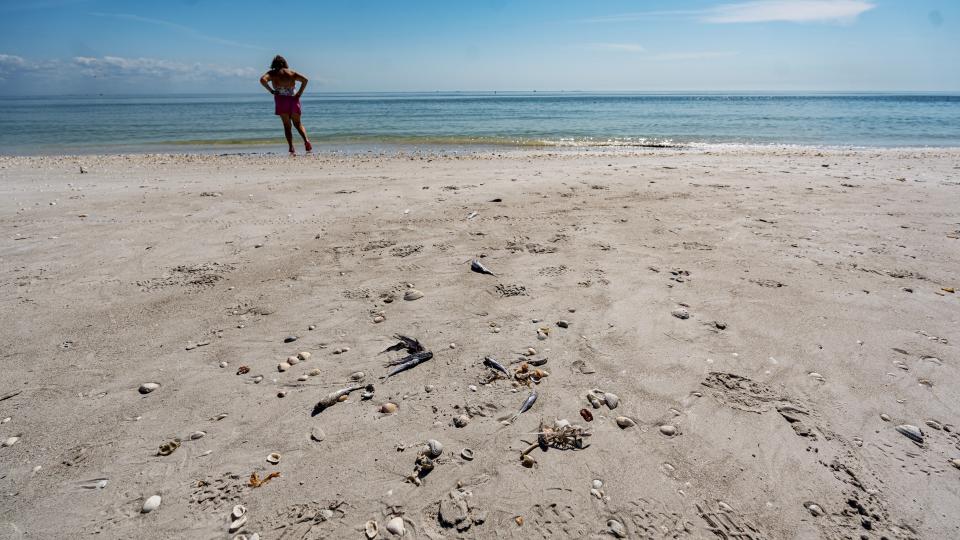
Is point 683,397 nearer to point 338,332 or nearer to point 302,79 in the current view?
point 338,332

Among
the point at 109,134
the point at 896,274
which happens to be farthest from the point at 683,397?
the point at 109,134

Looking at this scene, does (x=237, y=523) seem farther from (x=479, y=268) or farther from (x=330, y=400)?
(x=479, y=268)

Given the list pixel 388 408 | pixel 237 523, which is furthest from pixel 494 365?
pixel 237 523

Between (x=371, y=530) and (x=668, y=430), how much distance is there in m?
1.73

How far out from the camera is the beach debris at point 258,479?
2396mm

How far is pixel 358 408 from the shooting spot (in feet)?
9.70

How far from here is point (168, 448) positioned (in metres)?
2.63

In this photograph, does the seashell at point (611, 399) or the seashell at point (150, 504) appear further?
the seashell at point (611, 399)

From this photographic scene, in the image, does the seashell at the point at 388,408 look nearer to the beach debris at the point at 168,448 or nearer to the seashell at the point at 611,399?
the beach debris at the point at 168,448

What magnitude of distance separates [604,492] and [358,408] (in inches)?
61.0

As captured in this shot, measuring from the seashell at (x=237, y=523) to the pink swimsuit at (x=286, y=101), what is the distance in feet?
37.0

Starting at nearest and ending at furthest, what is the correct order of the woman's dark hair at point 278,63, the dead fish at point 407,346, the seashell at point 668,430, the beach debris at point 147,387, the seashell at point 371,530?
the seashell at point 371,530
the seashell at point 668,430
the beach debris at point 147,387
the dead fish at point 407,346
the woman's dark hair at point 278,63

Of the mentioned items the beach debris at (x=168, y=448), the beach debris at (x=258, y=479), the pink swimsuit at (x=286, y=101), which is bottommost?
the beach debris at (x=258, y=479)

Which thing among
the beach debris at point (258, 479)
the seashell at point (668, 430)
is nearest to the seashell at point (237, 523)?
the beach debris at point (258, 479)
